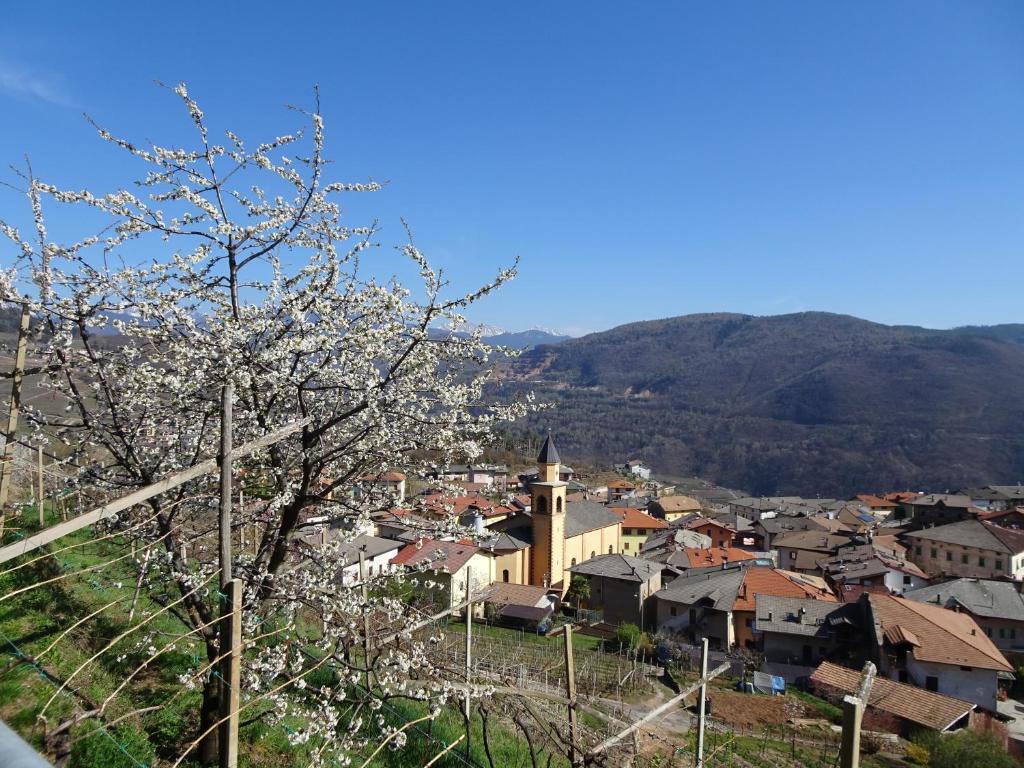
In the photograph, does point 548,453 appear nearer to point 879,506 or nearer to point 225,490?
point 225,490

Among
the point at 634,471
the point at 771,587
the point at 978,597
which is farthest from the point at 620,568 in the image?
the point at 634,471

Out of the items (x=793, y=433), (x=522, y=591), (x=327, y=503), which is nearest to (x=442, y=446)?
(x=327, y=503)

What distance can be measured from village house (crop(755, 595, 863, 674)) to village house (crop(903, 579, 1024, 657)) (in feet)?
27.2

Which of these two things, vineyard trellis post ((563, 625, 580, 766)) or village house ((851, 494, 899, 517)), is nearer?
vineyard trellis post ((563, 625, 580, 766))

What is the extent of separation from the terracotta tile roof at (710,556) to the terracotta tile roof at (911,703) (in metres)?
18.6

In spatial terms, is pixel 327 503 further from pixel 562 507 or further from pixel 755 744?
pixel 562 507

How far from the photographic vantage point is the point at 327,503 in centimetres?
670

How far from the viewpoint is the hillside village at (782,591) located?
2870 centimetres

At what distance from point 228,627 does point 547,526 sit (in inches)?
1663

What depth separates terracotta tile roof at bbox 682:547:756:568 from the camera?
4719 centimetres

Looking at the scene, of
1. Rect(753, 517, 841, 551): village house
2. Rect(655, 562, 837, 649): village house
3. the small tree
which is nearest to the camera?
Rect(655, 562, 837, 649): village house

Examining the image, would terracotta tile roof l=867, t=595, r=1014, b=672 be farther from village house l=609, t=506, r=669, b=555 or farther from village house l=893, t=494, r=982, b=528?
village house l=893, t=494, r=982, b=528

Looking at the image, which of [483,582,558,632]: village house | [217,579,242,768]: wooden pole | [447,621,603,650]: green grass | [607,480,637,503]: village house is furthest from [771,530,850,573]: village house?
[217,579,242,768]: wooden pole

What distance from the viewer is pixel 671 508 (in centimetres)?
7769
